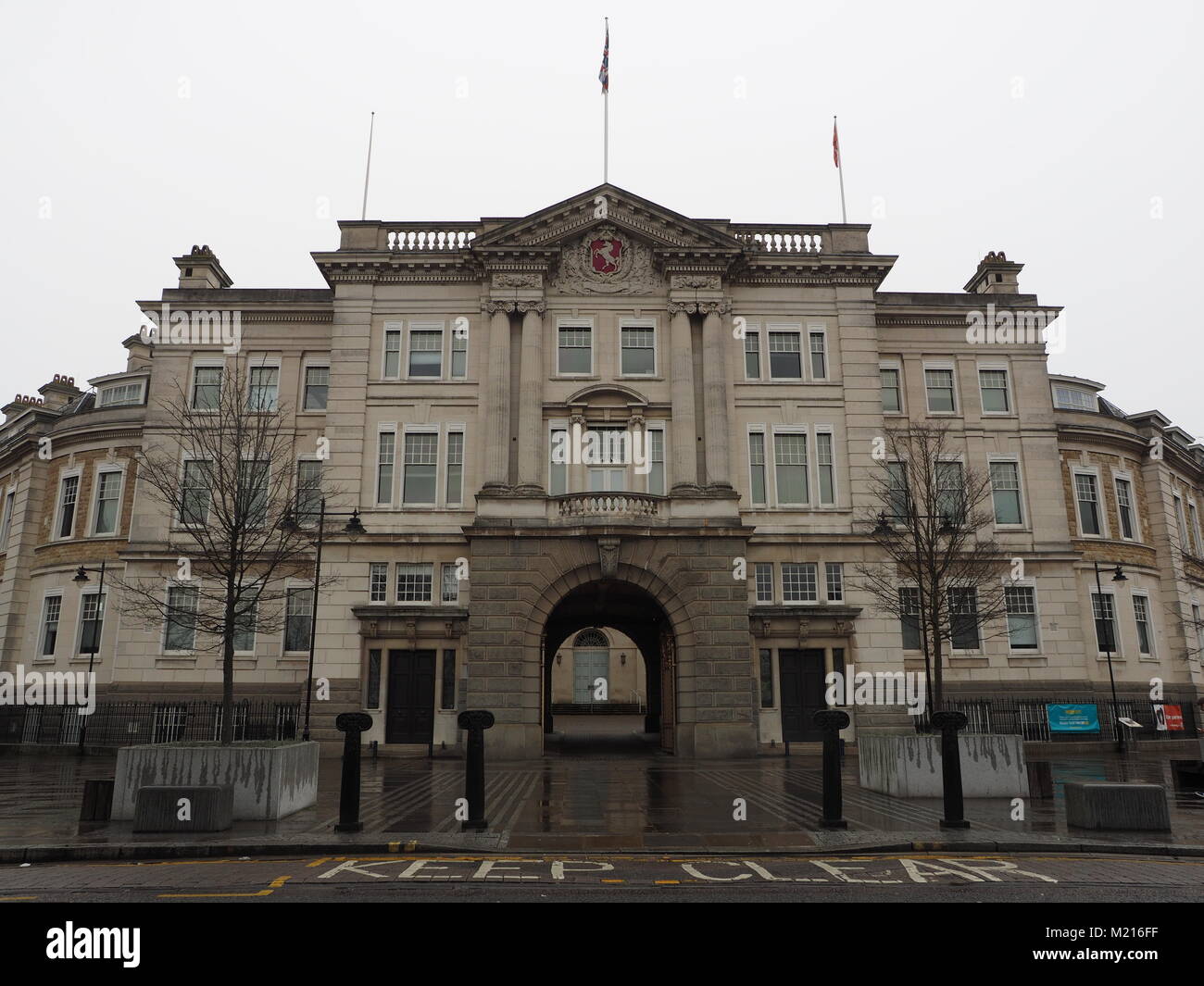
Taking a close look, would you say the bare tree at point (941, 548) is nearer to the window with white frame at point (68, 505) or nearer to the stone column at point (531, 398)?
the stone column at point (531, 398)

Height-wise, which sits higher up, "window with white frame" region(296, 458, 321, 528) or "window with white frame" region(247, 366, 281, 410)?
"window with white frame" region(247, 366, 281, 410)

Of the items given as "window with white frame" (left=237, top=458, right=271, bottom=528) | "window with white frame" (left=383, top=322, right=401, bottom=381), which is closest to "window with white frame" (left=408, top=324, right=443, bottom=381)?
"window with white frame" (left=383, top=322, right=401, bottom=381)

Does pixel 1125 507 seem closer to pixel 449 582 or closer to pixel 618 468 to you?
pixel 618 468

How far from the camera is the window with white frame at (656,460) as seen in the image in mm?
30516

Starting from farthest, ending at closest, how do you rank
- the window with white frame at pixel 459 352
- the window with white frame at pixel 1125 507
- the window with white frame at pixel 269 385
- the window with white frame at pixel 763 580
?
the window with white frame at pixel 1125 507, the window with white frame at pixel 269 385, the window with white frame at pixel 459 352, the window with white frame at pixel 763 580

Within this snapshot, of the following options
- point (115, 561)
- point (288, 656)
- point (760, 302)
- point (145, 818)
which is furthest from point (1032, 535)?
point (115, 561)

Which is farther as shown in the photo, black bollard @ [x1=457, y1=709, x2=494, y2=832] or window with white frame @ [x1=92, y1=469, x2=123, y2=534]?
window with white frame @ [x1=92, y1=469, x2=123, y2=534]

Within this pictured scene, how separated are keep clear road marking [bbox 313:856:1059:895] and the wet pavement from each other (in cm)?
93

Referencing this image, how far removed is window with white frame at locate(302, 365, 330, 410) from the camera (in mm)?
34000

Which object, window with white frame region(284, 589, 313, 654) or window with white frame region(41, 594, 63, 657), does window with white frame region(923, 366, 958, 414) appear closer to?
window with white frame region(284, 589, 313, 654)

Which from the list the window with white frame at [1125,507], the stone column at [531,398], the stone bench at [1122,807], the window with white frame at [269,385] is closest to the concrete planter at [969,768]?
the stone bench at [1122,807]

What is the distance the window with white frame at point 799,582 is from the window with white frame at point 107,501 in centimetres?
2752
